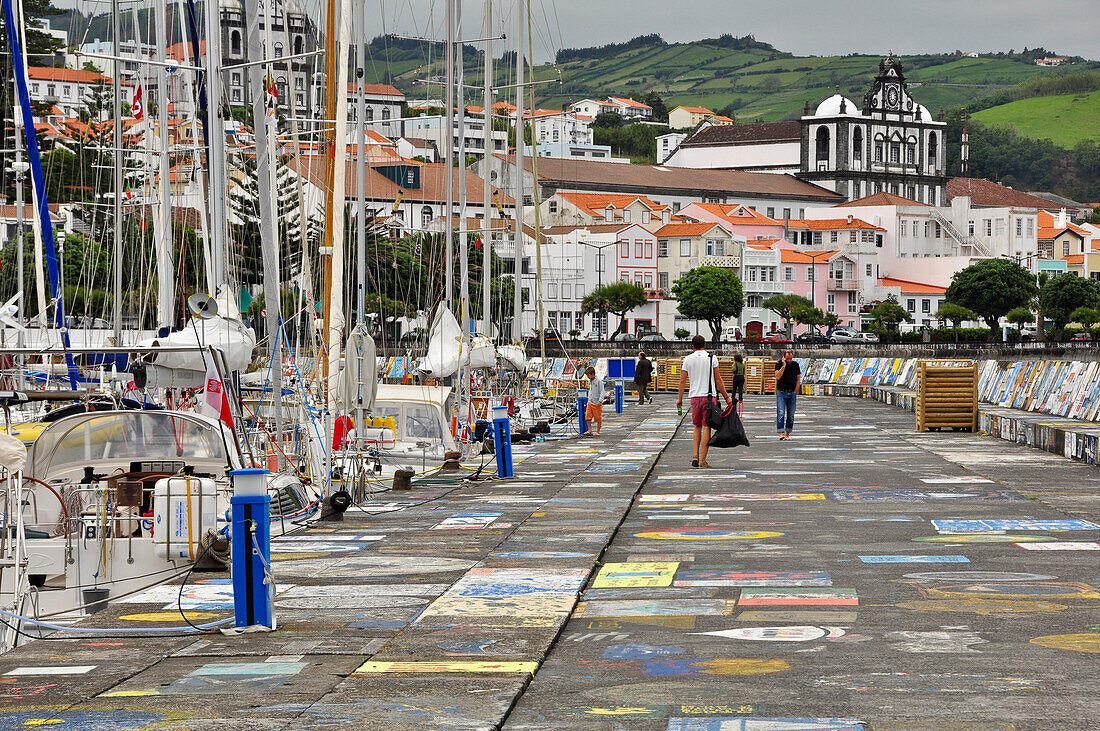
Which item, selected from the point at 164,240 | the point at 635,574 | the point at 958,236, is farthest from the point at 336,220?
the point at 958,236

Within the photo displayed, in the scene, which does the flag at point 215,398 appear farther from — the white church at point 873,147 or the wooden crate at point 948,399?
the white church at point 873,147

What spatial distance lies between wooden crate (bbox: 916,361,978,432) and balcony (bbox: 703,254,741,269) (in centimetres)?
10391

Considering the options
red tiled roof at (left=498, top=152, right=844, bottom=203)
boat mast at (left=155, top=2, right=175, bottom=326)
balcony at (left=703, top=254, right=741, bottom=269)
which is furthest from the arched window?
boat mast at (left=155, top=2, right=175, bottom=326)

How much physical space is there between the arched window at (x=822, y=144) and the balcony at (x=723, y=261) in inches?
2219

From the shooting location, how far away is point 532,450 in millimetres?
29234

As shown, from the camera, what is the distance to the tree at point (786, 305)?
13362 cm

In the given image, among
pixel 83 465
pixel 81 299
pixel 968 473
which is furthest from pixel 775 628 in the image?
pixel 81 299

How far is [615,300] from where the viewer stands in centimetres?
12431

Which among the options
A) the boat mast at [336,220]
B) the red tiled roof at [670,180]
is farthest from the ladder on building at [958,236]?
the boat mast at [336,220]

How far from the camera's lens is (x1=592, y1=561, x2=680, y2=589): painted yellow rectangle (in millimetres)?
11086

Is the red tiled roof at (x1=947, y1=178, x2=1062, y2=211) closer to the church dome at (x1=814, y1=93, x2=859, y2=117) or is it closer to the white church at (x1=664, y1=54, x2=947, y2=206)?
A: the white church at (x1=664, y1=54, x2=947, y2=206)

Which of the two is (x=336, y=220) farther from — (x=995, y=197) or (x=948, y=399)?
(x=995, y=197)

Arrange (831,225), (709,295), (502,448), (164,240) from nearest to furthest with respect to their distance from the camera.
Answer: (502,448), (164,240), (709,295), (831,225)

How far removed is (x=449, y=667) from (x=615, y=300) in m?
117
